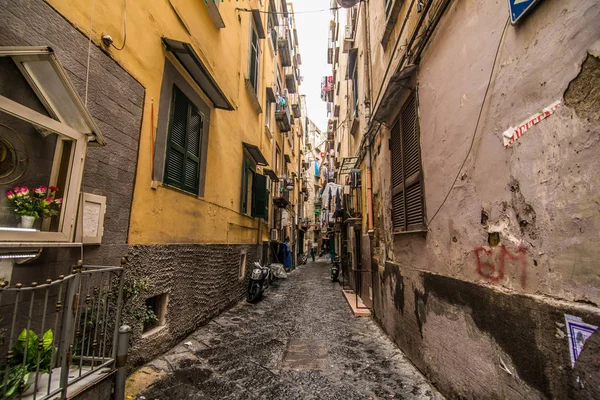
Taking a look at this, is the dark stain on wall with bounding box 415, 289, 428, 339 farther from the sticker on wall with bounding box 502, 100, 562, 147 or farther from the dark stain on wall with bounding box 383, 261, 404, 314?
the sticker on wall with bounding box 502, 100, 562, 147

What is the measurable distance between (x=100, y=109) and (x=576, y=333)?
14.5 feet

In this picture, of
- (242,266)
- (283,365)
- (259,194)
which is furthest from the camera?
(259,194)

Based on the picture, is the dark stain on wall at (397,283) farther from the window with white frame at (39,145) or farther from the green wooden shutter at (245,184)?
the green wooden shutter at (245,184)

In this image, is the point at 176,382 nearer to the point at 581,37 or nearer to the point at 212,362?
the point at 212,362

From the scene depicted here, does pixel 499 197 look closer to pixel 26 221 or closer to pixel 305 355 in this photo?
pixel 305 355

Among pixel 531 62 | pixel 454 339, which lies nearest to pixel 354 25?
pixel 531 62

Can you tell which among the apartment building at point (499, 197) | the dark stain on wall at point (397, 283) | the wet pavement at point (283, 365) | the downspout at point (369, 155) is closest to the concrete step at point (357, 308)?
the wet pavement at point (283, 365)

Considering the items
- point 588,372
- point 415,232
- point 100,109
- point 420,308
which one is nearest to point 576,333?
point 588,372

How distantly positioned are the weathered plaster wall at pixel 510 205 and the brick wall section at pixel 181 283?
3.66m

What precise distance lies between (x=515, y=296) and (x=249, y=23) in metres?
10.3

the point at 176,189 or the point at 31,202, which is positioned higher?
the point at 176,189

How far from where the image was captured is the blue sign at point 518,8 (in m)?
1.94

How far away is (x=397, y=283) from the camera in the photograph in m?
4.83

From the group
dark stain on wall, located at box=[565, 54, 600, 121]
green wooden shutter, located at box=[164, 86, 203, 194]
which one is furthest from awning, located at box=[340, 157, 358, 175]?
dark stain on wall, located at box=[565, 54, 600, 121]
